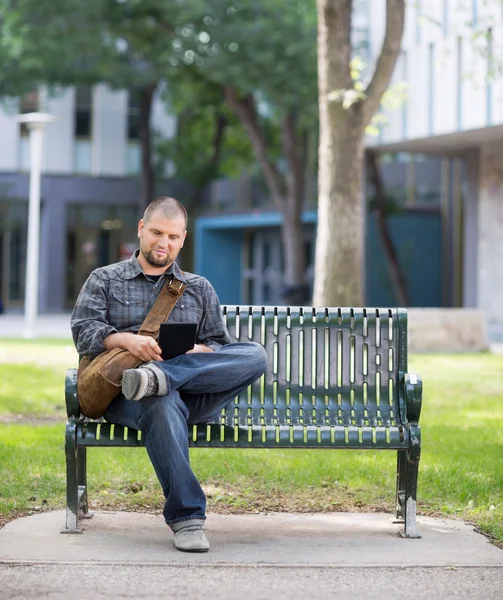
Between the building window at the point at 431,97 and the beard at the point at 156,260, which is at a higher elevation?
the building window at the point at 431,97

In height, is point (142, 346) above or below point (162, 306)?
below

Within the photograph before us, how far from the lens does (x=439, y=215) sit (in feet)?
110

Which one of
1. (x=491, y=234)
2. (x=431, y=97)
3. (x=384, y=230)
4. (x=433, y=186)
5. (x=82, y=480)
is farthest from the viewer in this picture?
(x=433, y=186)

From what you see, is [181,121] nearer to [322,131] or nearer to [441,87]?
[441,87]

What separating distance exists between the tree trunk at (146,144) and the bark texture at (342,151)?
22512 millimetres

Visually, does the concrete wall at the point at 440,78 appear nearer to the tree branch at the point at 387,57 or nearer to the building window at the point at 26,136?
the tree branch at the point at 387,57

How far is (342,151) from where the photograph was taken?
611 inches

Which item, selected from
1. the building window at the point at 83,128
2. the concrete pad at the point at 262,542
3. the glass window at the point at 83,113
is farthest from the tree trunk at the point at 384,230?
the concrete pad at the point at 262,542

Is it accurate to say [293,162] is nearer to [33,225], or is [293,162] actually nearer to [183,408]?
[33,225]

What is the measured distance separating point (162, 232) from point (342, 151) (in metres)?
9.99

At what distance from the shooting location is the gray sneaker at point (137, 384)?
17.3 feet

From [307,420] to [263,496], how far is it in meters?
0.86

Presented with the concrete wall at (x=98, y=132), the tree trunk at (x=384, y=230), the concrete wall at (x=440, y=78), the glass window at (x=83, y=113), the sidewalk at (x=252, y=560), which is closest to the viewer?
the sidewalk at (x=252, y=560)

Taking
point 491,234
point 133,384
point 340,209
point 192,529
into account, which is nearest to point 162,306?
point 133,384
